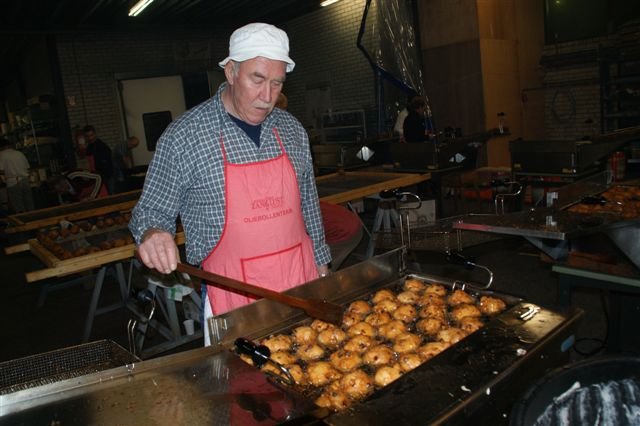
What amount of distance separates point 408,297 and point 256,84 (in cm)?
108

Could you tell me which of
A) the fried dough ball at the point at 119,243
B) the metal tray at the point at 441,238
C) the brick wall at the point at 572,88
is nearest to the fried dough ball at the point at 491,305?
the metal tray at the point at 441,238

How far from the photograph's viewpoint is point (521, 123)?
10.1 metres

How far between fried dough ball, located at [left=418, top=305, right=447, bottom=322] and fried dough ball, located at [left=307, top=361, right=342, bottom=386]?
0.48 metres

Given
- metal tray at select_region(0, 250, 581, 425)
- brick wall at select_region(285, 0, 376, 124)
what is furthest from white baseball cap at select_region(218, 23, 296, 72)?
brick wall at select_region(285, 0, 376, 124)

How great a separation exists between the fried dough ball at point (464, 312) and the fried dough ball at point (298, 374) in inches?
25.3

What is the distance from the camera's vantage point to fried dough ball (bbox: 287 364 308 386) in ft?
5.58

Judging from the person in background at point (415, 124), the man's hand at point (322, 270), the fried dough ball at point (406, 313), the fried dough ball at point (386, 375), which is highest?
the person in background at point (415, 124)

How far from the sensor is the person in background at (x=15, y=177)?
400 inches

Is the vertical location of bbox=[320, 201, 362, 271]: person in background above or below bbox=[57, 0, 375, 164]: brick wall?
below

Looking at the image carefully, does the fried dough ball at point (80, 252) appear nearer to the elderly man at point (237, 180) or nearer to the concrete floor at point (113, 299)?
the concrete floor at point (113, 299)

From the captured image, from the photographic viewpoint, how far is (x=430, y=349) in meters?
1.79

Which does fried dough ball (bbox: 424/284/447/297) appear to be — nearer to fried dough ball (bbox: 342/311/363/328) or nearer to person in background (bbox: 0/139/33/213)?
fried dough ball (bbox: 342/311/363/328)

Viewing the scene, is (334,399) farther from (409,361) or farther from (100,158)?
(100,158)

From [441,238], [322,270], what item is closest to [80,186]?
[441,238]
